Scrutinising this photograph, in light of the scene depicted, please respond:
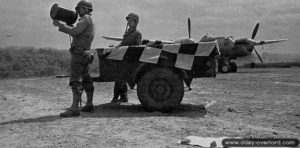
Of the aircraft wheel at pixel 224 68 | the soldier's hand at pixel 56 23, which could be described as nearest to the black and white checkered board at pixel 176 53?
the soldier's hand at pixel 56 23

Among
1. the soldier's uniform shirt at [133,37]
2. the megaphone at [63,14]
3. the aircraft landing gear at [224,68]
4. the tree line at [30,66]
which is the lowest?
the tree line at [30,66]

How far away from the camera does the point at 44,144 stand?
487cm

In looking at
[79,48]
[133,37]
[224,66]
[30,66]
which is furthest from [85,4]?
[30,66]

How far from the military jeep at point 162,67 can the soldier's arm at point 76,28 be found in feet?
2.72

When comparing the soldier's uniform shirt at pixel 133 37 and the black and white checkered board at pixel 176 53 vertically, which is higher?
the soldier's uniform shirt at pixel 133 37

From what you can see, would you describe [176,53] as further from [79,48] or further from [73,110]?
[73,110]

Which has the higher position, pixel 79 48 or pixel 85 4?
pixel 85 4

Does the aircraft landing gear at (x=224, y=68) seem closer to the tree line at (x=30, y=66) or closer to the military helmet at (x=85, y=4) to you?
the tree line at (x=30, y=66)

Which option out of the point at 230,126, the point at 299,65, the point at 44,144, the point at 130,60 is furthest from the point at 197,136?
the point at 299,65

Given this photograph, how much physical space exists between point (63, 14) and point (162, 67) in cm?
203

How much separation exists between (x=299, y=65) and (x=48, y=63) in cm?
2592

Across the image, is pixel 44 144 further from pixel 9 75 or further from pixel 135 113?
pixel 9 75

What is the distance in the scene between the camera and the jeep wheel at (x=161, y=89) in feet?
23.6

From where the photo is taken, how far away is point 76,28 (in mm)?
6797
